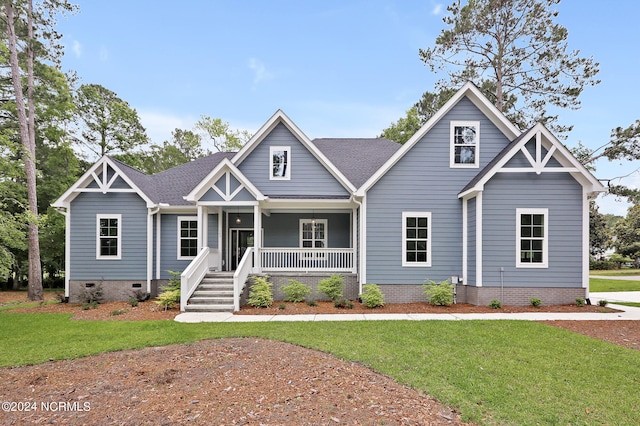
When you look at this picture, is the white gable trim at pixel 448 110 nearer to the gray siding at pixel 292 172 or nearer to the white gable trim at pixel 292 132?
the white gable trim at pixel 292 132

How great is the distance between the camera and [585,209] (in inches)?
435

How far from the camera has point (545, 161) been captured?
10812 mm

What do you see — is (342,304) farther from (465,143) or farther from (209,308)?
(465,143)

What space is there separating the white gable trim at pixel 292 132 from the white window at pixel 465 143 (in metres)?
4.15

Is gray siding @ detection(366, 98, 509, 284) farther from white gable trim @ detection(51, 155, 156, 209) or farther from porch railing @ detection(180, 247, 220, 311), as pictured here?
white gable trim @ detection(51, 155, 156, 209)

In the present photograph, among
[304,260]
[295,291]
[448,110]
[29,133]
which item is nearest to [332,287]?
[295,291]

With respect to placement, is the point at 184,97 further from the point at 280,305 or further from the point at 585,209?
the point at 585,209

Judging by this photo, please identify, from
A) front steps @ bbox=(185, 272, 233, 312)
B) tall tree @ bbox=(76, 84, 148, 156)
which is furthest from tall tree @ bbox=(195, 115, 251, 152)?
front steps @ bbox=(185, 272, 233, 312)

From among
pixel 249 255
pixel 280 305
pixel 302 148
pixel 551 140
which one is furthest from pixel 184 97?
pixel 551 140

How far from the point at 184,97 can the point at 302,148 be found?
1978cm

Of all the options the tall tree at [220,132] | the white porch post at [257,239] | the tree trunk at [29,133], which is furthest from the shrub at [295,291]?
the tall tree at [220,132]

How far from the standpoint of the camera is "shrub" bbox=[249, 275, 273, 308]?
439 inches

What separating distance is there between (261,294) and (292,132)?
6.43 metres

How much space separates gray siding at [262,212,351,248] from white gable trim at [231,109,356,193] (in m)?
2.03
